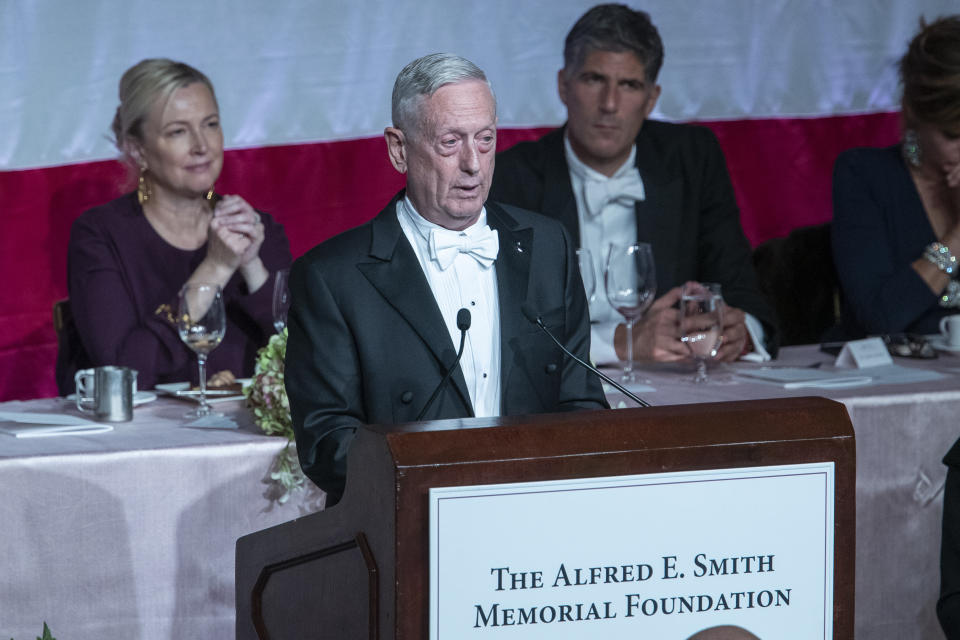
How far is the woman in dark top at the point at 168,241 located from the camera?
10.6 ft

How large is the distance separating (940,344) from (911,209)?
0.57 metres

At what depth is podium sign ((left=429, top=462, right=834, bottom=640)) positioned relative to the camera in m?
1.16

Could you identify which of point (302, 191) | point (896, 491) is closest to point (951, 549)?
point (896, 491)

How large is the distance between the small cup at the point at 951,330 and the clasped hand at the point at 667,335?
22.2 inches

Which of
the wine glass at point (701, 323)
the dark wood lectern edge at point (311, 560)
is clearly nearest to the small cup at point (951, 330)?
the wine glass at point (701, 323)

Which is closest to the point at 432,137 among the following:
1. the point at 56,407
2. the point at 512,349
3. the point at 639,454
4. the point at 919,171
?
the point at 512,349

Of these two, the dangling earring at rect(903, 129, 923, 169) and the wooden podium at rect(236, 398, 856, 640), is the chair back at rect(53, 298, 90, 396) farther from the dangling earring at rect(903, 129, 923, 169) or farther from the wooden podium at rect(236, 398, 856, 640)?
the dangling earring at rect(903, 129, 923, 169)

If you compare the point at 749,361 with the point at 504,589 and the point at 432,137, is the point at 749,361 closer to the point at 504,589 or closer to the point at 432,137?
the point at 432,137

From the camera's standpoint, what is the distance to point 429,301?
1811mm

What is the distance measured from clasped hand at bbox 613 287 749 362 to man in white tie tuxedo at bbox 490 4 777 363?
0.23 metres

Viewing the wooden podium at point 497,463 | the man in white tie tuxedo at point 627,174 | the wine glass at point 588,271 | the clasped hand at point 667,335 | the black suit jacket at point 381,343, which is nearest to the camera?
the wooden podium at point 497,463

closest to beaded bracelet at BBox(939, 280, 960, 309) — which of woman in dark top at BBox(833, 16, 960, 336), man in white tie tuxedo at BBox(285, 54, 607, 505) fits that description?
woman in dark top at BBox(833, 16, 960, 336)

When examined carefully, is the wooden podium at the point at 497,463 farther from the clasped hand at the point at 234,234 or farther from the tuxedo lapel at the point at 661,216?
the tuxedo lapel at the point at 661,216

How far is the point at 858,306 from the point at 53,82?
8.14 ft
